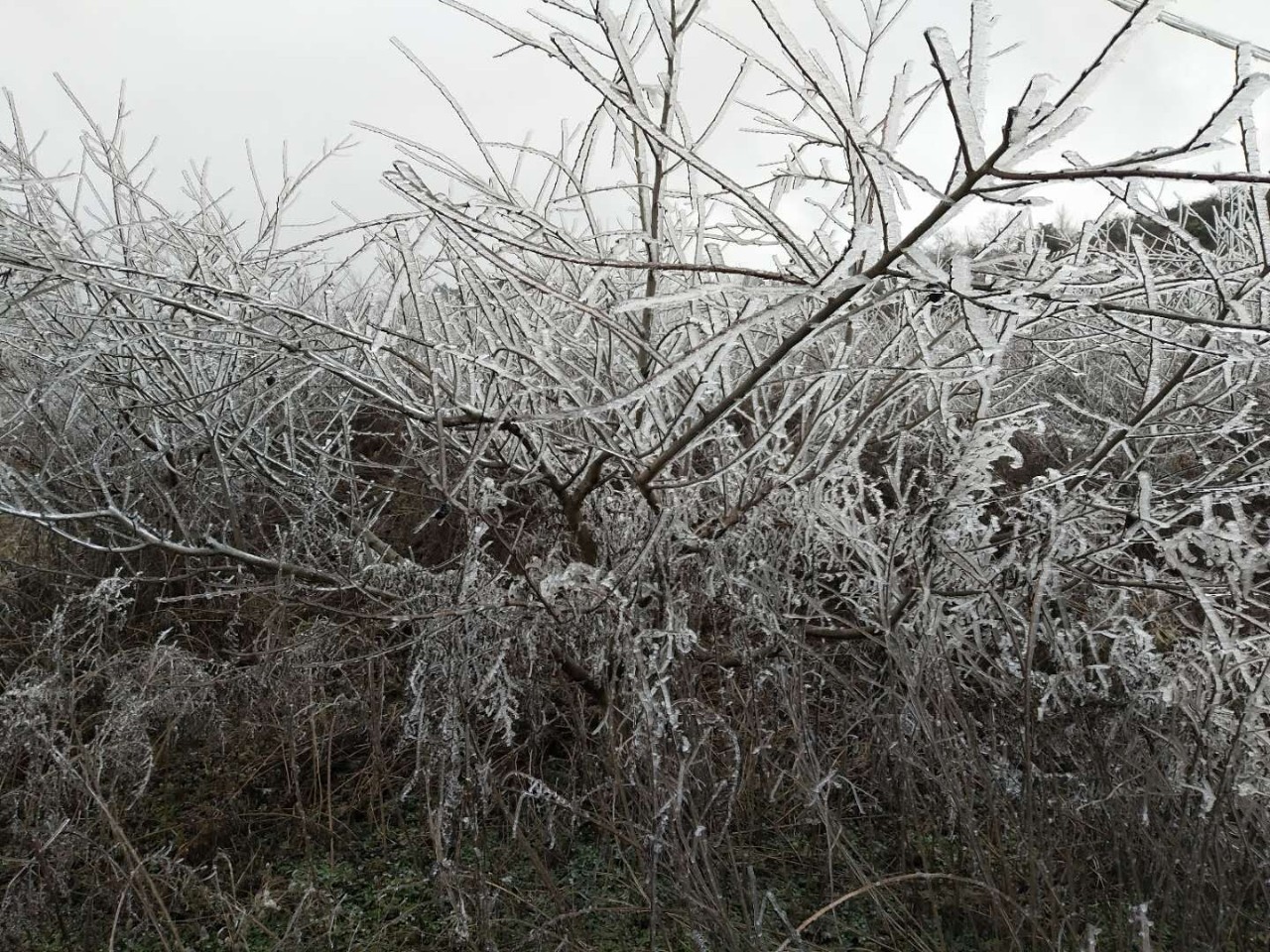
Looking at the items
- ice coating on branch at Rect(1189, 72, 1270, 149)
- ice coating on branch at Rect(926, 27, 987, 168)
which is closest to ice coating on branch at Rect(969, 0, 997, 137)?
ice coating on branch at Rect(926, 27, 987, 168)

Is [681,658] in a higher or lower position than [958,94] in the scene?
lower

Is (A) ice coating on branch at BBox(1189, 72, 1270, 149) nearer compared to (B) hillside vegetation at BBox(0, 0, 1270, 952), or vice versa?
(A) ice coating on branch at BBox(1189, 72, 1270, 149)

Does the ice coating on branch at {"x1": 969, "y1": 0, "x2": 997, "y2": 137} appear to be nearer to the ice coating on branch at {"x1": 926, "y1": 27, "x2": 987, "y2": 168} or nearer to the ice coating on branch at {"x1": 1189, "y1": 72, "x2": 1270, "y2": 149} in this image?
the ice coating on branch at {"x1": 926, "y1": 27, "x2": 987, "y2": 168}

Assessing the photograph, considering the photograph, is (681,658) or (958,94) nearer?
(958,94)

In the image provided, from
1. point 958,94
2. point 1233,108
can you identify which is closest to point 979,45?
point 958,94

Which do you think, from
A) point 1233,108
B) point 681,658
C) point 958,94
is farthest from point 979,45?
point 681,658

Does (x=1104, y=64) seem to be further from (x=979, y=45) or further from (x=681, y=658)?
(x=681, y=658)

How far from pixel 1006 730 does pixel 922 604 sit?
343mm

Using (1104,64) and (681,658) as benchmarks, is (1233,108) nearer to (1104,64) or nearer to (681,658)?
(1104,64)

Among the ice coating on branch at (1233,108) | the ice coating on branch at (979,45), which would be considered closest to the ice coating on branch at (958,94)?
the ice coating on branch at (979,45)

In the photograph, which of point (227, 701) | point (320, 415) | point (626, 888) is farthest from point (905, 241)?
point (320, 415)

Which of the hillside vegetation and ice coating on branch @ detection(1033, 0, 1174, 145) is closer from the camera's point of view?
ice coating on branch @ detection(1033, 0, 1174, 145)

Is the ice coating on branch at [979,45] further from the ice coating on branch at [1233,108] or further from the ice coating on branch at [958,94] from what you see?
→ the ice coating on branch at [1233,108]

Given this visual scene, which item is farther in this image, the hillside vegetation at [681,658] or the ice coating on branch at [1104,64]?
the hillside vegetation at [681,658]
